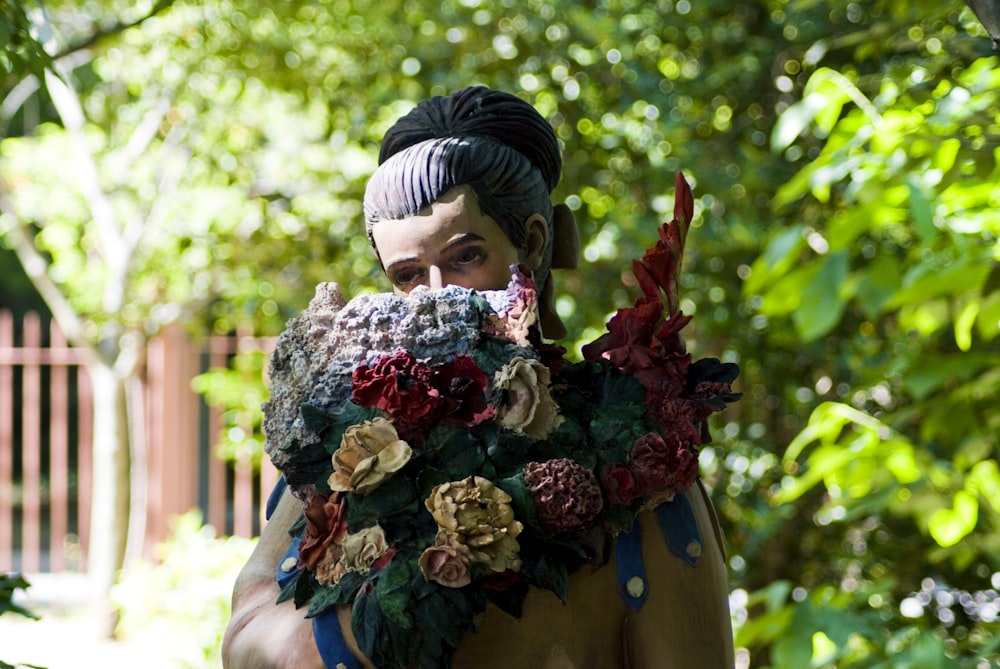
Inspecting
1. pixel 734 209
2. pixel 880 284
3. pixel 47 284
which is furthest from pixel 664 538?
pixel 47 284

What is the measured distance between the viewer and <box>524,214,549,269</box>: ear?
1671mm

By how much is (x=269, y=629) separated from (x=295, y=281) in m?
3.57

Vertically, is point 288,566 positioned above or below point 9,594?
above

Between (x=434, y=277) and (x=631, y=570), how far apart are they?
1.52 ft

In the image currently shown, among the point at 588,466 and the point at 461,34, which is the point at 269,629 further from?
the point at 461,34

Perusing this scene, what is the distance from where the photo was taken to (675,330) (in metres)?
1.48

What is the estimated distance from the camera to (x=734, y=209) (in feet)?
12.6

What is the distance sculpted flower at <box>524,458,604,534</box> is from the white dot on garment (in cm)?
13

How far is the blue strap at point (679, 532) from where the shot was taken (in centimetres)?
148

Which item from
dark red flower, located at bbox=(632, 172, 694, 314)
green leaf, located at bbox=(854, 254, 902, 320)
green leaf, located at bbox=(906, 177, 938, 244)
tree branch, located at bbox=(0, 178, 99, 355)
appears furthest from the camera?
tree branch, located at bbox=(0, 178, 99, 355)

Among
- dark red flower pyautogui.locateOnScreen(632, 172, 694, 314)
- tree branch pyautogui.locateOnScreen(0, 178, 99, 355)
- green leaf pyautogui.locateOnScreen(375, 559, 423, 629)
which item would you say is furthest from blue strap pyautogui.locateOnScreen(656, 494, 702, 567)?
tree branch pyautogui.locateOnScreen(0, 178, 99, 355)

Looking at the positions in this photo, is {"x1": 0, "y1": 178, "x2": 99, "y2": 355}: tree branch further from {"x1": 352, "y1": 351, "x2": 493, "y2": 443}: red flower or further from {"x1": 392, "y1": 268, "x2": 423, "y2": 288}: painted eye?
{"x1": 352, "y1": 351, "x2": 493, "y2": 443}: red flower

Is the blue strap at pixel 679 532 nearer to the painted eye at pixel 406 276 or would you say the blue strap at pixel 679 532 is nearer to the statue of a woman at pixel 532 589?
the statue of a woman at pixel 532 589

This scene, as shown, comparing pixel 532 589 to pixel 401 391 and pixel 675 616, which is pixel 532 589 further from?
pixel 401 391
